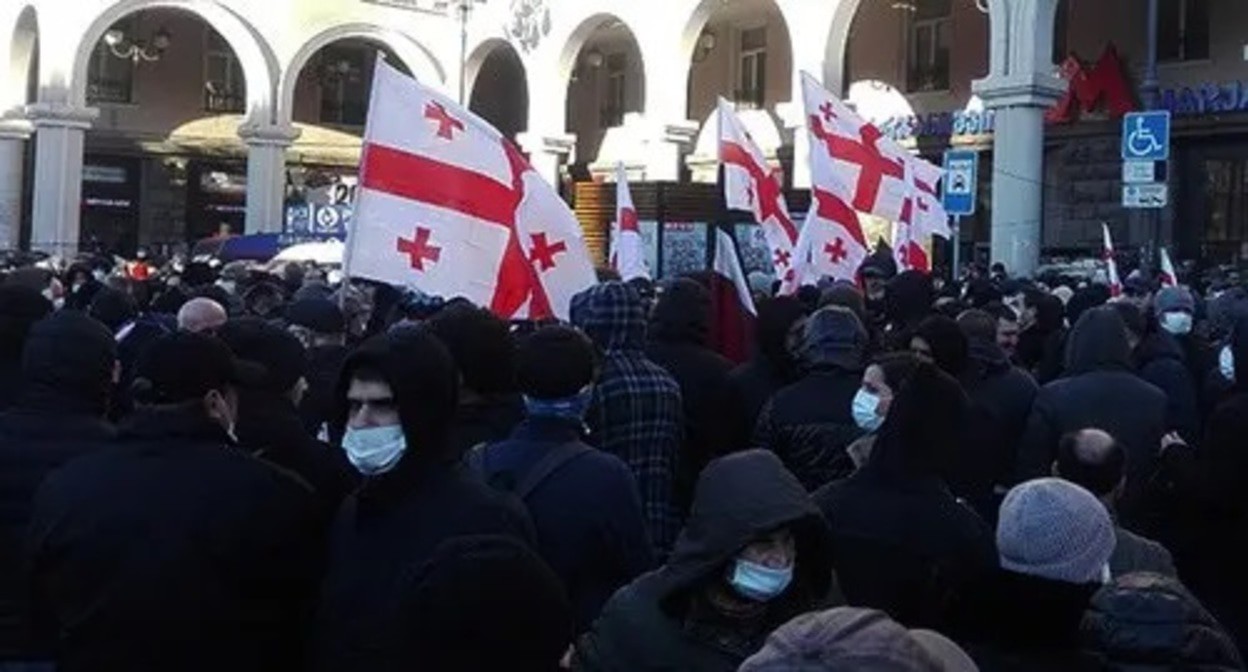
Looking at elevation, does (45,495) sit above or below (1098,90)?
below

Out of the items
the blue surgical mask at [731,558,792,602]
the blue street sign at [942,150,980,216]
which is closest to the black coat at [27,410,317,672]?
the blue surgical mask at [731,558,792,602]

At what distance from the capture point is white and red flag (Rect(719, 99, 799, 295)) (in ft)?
36.2

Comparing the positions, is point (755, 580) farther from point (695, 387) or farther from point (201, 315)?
point (201, 315)

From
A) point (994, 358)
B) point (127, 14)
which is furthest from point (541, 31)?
point (994, 358)

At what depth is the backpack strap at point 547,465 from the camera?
4422 millimetres

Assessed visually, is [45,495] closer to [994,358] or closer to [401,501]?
[401,501]

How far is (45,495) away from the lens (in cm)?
381

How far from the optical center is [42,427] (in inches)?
182

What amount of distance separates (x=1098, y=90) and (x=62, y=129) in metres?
18.3

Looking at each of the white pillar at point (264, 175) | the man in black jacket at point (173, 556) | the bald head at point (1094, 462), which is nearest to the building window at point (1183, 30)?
the white pillar at point (264, 175)

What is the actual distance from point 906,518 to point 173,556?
185 centimetres

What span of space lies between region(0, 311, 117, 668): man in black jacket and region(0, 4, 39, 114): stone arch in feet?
99.3

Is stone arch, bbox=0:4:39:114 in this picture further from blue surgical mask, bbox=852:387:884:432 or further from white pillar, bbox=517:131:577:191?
blue surgical mask, bbox=852:387:884:432

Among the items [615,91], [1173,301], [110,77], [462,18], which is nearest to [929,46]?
[615,91]
